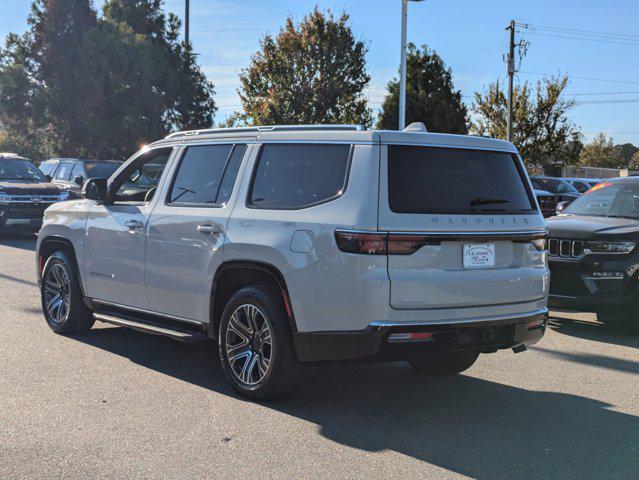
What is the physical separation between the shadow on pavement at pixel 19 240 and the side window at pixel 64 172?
169cm

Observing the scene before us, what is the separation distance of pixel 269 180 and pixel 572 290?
4.15 metres

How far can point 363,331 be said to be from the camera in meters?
4.35

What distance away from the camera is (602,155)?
80562 millimetres

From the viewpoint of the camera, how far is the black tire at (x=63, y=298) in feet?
22.6

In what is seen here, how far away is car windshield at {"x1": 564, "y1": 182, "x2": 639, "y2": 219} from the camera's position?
8516 mm

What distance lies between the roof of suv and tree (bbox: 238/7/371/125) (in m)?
24.6

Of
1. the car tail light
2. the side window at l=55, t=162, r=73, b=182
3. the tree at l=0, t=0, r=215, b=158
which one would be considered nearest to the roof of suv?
the car tail light

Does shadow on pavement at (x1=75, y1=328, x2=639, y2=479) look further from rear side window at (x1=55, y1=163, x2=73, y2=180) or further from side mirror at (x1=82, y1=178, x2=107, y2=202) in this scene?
rear side window at (x1=55, y1=163, x2=73, y2=180)

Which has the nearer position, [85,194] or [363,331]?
[363,331]

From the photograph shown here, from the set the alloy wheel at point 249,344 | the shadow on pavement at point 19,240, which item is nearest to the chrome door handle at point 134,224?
the alloy wheel at point 249,344

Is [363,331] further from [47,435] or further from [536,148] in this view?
[536,148]

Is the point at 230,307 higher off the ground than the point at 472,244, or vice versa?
the point at 472,244

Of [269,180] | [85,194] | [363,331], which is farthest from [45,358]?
[363,331]

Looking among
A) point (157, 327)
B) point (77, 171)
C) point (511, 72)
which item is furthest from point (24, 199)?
point (511, 72)
